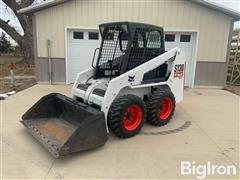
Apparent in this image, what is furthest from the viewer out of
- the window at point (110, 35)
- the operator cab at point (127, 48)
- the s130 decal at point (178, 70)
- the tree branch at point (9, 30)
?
the tree branch at point (9, 30)

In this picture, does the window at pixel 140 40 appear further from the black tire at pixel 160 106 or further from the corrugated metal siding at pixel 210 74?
the corrugated metal siding at pixel 210 74

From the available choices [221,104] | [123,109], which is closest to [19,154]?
[123,109]

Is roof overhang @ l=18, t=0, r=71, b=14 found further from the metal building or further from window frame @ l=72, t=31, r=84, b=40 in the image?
window frame @ l=72, t=31, r=84, b=40

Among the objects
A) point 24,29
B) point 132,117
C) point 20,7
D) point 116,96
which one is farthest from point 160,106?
point 20,7

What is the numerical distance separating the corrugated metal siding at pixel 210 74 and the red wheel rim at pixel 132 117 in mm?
5534

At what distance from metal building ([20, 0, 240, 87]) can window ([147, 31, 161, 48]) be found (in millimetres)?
4038

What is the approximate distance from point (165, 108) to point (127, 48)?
165cm

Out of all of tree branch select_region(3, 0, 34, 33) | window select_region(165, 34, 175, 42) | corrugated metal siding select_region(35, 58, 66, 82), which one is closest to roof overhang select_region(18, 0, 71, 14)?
corrugated metal siding select_region(35, 58, 66, 82)

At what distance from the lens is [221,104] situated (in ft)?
20.1

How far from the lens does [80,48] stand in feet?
27.2

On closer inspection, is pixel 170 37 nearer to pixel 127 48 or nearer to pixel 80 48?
pixel 80 48

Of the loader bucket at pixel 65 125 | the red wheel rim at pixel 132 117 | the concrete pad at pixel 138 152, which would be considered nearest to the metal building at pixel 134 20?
the concrete pad at pixel 138 152

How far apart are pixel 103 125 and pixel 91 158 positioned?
1.64 feet
